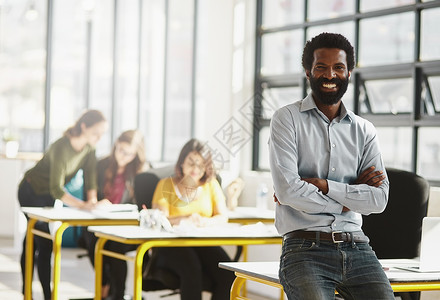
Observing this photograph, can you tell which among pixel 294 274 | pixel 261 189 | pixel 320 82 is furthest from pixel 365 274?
pixel 261 189

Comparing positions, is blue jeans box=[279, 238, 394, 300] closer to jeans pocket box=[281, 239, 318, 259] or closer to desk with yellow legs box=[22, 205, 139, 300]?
jeans pocket box=[281, 239, 318, 259]

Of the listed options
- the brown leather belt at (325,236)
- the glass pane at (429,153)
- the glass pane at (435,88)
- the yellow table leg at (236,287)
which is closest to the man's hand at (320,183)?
the brown leather belt at (325,236)

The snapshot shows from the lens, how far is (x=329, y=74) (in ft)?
9.51

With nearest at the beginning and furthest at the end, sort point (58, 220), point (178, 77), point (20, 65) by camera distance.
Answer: point (58, 220) < point (178, 77) < point (20, 65)

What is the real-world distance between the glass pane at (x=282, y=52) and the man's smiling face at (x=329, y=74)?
407cm

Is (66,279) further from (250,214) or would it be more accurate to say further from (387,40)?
(387,40)

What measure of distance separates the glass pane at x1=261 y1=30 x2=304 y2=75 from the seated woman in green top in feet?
5.80

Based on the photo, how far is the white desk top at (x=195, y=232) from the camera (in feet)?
14.6

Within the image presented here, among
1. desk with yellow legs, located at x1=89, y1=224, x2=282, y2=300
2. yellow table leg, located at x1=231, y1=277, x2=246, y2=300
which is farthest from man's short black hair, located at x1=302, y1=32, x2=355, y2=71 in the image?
desk with yellow legs, located at x1=89, y1=224, x2=282, y2=300

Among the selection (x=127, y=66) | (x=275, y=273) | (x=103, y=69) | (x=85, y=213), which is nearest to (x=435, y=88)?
(x=85, y=213)

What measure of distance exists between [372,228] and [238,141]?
302 cm

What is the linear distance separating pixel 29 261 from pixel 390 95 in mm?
2740

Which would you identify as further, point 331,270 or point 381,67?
point 381,67

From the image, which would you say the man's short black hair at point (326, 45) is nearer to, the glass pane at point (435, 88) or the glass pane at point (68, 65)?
the glass pane at point (435, 88)
